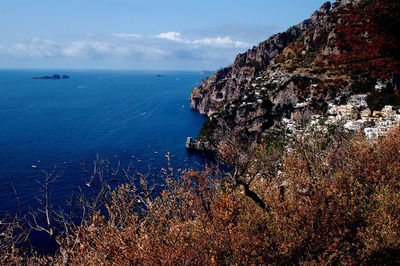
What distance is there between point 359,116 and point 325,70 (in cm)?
3037

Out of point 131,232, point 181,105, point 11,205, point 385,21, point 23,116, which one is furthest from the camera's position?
point 181,105

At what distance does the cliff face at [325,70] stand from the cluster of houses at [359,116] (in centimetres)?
500

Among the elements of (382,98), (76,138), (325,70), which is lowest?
(76,138)

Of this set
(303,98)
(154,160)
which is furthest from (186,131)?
(303,98)

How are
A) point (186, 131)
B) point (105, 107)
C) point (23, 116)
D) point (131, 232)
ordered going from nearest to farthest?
point (131, 232)
point (186, 131)
point (23, 116)
point (105, 107)

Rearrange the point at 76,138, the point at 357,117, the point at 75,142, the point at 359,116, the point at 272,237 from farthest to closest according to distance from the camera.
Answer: the point at 76,138
the point at 75,142
the point at 359,116
the point at 357,117
the point at 272,237

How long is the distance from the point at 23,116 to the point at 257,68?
131 metres

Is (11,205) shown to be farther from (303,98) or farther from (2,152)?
(303,98)

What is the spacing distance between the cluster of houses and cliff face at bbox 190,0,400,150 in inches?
197

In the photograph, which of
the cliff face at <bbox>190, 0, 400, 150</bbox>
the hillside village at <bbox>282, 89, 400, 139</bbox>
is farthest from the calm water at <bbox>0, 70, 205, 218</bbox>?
the hillside village at <bbox>282, 89, 400, 139</bbox>

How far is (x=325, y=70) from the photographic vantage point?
95375 millimetres

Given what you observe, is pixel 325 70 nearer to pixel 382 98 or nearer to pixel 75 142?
pixel 382 98

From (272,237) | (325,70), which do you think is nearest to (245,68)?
(325,70)

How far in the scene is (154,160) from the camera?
88.2 metres
